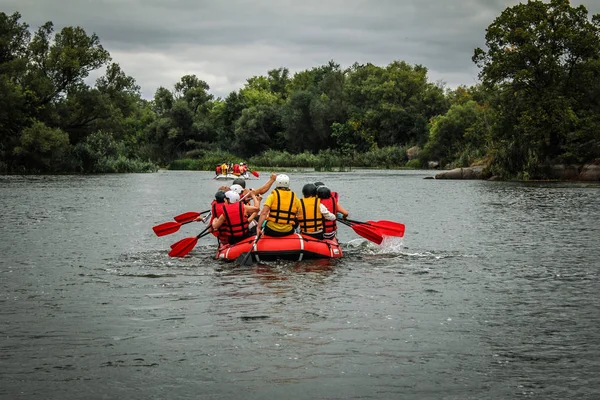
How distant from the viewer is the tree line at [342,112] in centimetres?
5562

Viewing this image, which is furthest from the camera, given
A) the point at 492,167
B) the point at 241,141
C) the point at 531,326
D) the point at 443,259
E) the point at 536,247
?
the point at 241,141

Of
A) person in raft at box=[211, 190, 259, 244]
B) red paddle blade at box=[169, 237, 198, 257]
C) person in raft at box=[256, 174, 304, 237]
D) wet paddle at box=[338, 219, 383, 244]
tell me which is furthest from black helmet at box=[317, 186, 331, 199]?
red paddle blade at box=[169, 237, 198, 257]

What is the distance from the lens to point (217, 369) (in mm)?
8570

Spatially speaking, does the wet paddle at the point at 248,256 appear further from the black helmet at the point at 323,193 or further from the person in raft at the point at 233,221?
the black helmet at the point at 323,193

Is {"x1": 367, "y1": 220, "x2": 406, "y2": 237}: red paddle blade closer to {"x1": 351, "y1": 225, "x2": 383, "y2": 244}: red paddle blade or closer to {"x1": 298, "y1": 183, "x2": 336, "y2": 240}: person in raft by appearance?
{"x1": 351, "y1": 225, "x2": 383, "y2": 244}: red paddle blade

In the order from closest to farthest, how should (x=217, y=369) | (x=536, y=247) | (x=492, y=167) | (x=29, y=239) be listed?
(x=217, y=369) → (x=536, y=247) → (x=29, y=239) → (x=492, y=167)

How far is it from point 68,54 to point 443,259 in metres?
60.6

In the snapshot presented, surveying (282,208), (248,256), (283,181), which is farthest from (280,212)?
(248,256)

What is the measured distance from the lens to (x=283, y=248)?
51.3ft

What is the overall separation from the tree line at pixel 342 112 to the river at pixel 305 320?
3694 centimetres

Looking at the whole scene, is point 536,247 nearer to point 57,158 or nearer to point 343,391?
point 343,391

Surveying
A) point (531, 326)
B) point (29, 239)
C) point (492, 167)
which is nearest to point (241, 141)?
point (492, 167)

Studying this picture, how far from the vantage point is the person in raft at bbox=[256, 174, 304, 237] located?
15.6 m

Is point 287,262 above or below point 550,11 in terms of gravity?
below
